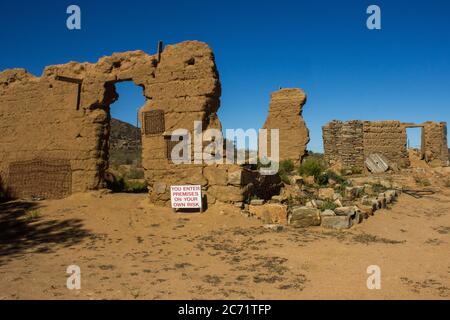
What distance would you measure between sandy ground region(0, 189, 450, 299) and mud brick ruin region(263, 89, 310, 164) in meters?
6.92

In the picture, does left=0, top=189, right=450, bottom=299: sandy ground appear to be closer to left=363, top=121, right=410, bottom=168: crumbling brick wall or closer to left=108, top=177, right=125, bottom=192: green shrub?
left=108, top=177, right=125, bottom=192: green shrub

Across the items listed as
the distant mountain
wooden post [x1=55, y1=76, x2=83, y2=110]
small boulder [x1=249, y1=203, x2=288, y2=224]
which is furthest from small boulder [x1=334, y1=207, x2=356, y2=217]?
the distant mountain

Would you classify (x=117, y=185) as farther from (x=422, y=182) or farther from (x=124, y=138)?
(x=124, y=138)

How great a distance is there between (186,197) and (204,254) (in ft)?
8.79

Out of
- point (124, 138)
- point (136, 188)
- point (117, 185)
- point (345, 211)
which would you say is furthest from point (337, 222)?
point (124, 138)

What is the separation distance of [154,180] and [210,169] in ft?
4.98

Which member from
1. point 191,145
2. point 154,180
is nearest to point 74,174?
point 154,180

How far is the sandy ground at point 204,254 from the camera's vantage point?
4438mm

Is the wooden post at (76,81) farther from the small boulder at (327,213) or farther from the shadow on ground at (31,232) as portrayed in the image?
the small boulder at (327,213)

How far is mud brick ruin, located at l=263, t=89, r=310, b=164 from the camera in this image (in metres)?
16.3

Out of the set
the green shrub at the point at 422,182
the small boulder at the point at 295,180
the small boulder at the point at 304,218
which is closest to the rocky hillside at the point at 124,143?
the small boulder at the point at 295,180

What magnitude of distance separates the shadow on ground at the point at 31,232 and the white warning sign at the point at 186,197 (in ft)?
6.58
